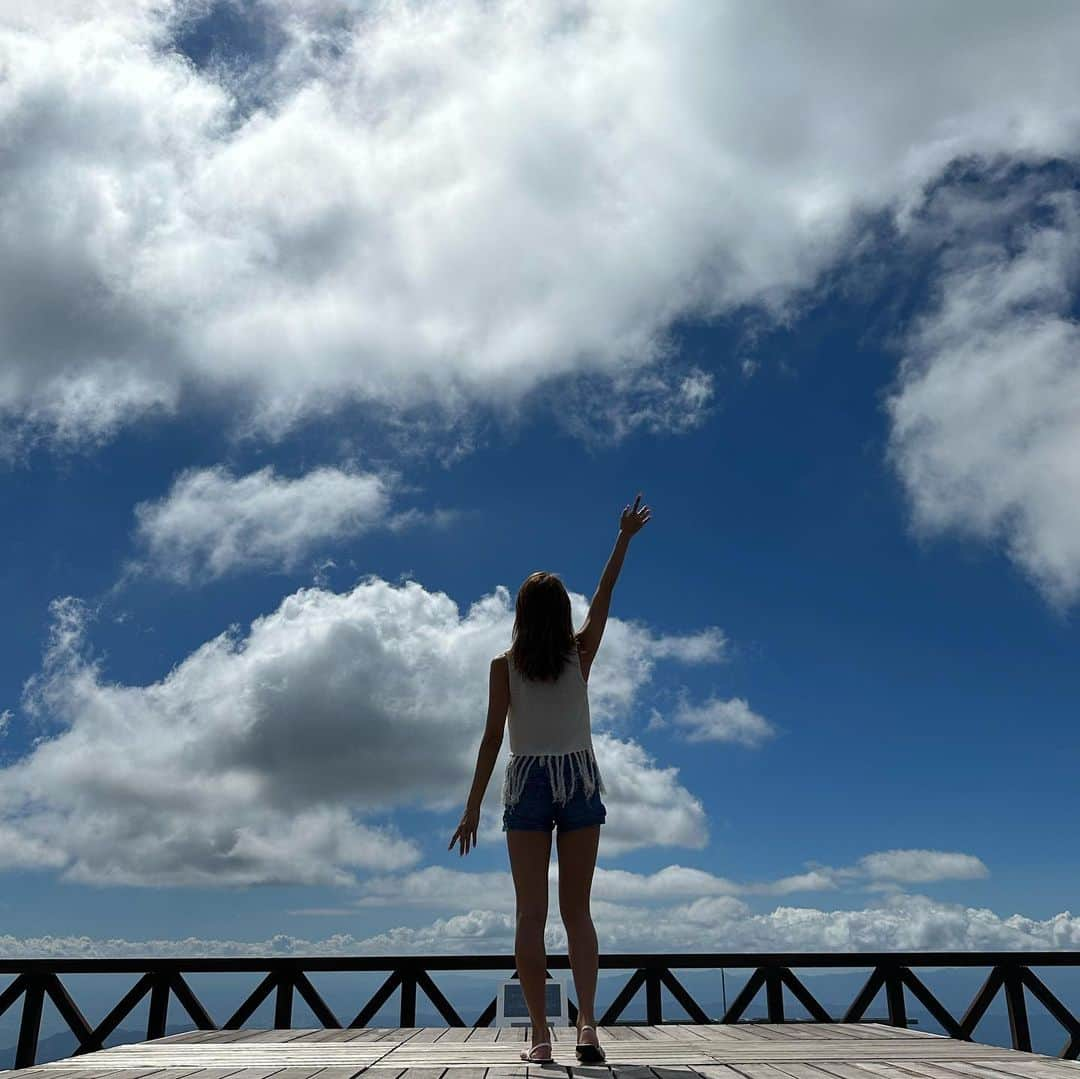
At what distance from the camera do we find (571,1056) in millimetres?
4016

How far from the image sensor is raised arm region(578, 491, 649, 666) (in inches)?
164

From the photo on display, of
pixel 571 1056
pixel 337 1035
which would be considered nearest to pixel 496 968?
pixel 337 1035

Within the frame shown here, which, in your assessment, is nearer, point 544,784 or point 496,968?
point 544,784

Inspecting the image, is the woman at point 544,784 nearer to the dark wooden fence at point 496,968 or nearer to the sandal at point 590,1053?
the sandal at point 590,1053

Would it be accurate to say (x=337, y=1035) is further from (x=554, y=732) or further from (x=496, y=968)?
(x=554, y=732)

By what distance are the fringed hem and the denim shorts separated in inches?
0.4

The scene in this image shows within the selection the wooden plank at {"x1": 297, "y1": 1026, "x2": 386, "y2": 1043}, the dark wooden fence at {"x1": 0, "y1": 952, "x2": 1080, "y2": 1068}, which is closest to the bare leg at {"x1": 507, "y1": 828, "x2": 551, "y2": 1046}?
the wooden plank at {"x1": 297, "y1": 1026, "x2": 386, "y2": 1043}

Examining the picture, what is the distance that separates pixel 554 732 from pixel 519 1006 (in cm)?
312

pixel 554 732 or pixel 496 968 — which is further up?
pixel 554 732

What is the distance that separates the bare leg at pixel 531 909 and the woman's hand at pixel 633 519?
4.67 feet

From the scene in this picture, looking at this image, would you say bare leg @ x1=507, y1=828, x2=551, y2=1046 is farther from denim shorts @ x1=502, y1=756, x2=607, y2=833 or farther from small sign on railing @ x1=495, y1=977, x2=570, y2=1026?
small sign on railing @ x1=495, y1=977, x2=570, y2=1026

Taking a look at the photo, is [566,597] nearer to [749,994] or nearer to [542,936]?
[542,936]

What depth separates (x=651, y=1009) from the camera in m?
7.50

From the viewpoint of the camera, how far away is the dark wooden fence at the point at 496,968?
7.13 meters
